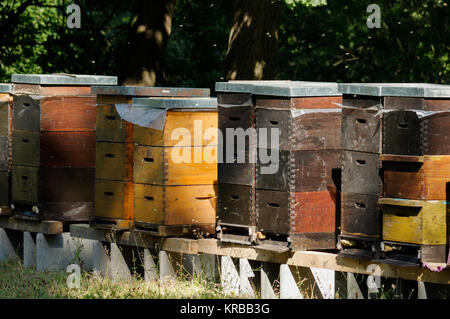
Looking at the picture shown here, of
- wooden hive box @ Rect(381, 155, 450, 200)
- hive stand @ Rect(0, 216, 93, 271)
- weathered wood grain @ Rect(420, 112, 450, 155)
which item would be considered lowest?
hive stand @ Rect(0, 216, 93, 271)

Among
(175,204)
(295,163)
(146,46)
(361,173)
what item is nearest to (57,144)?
(175,204)

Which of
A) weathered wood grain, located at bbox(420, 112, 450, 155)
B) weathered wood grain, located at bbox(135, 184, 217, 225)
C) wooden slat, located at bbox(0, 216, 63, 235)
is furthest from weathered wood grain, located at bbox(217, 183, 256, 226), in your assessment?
wooden slat, located at bbox(0, 216, 63, 235)

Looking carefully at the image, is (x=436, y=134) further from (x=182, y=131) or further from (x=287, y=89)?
(x=182, y=131)

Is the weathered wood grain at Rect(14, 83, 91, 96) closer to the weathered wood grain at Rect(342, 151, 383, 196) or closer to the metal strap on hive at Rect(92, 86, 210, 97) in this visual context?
the metal strap on hive at Rect(92, 86, 210, 97)

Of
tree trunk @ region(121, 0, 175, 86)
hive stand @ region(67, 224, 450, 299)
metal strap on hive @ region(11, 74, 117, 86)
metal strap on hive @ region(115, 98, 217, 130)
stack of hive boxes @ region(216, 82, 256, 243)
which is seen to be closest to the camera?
hive stand @ region(67, 224, 450, 299)

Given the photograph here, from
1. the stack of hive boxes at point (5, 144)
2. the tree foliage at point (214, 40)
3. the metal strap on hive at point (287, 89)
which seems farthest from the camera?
the tree foliage at point (214, 40)

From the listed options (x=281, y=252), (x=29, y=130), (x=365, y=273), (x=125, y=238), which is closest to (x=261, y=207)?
(x=281, y=252)

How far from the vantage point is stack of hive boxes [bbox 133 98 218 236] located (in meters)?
8.17

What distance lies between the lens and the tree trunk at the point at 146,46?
43.9 ft

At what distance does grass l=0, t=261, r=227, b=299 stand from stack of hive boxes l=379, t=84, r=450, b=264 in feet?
5.55

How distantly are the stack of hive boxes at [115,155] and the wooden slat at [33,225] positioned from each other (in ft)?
2.00

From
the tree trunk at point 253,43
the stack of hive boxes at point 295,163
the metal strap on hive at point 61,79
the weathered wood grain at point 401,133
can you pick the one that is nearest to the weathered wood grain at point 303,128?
the stack of hive boxes at point 295,163

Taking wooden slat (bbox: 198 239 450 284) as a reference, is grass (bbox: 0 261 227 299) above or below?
below

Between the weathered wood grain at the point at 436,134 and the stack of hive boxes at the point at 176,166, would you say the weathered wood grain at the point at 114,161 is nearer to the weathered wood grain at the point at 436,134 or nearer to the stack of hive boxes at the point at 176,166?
the stack of hive boxes at the point at 176,166
